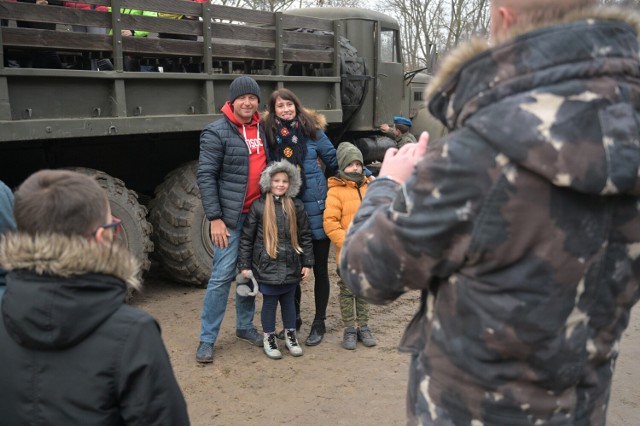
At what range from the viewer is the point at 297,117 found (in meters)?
4.49

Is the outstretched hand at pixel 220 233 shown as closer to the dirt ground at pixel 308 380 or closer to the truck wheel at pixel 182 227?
the dirt ground at pixel 308 380

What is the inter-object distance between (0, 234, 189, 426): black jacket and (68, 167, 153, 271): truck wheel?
352cm

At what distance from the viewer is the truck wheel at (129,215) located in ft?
16.6

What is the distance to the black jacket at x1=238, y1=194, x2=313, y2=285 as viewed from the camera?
166 inches

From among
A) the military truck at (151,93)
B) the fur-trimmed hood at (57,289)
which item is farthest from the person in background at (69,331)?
the military truck at (151,93)

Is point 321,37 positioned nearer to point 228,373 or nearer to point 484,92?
point 228,373

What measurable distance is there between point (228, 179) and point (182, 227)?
1.44 metres

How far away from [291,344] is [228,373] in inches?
19.3

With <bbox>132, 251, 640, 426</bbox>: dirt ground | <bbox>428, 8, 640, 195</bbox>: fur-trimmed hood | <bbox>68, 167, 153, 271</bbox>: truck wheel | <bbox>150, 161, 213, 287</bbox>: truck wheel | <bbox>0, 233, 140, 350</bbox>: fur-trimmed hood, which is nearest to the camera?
<bbox>428, 8, 640, 195</bbox>: fur-trimmed hood

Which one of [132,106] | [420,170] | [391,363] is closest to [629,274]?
[420,170]

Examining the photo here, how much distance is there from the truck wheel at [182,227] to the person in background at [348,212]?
1536mm

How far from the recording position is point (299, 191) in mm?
4438

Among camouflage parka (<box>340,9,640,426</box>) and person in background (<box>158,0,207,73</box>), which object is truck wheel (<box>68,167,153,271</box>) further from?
camouflage parka (<box>340,9,640,426</box>)

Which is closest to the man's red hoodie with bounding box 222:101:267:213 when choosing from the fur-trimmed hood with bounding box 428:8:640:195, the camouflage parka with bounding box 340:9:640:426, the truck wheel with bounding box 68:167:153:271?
the truck wheel with bounding box 68:167:153:271
